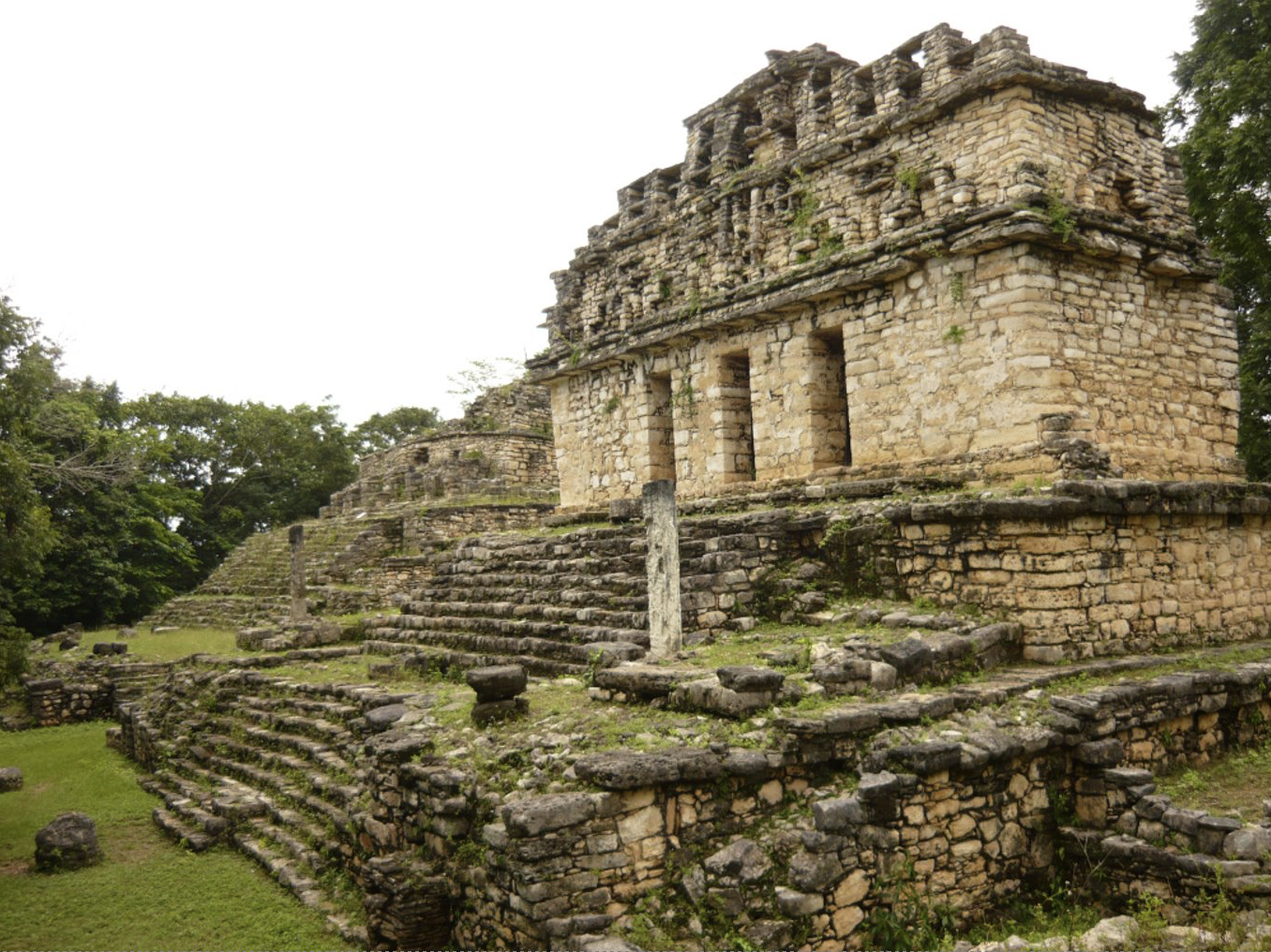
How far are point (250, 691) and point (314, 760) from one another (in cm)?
407

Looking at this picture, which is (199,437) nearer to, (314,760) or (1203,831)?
(314,760)

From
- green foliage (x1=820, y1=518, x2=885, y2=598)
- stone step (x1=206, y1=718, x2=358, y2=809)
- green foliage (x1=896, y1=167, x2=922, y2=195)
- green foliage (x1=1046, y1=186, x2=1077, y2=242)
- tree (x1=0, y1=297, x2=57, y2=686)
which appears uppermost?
green foliage (x1=896, y1=167, x2=922, y2=195)

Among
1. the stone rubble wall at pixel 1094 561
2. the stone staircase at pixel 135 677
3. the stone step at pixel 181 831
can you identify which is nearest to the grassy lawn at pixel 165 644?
the stone staircase at pixel 135 677

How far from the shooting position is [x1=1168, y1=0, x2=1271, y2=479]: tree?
16594mm

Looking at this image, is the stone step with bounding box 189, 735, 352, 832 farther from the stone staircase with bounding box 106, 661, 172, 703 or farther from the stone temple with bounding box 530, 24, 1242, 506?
the stone temple with bounding box 530, 24, 1242, 506

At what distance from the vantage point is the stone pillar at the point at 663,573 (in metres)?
9.08

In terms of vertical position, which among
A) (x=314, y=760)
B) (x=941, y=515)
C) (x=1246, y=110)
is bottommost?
(x=314, y=760)

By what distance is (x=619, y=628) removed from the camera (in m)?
10.1

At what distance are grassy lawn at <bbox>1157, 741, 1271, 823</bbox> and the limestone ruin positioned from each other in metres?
0.20

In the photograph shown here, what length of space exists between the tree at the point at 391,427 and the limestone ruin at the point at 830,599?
32.1 m

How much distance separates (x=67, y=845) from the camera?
9500 mm

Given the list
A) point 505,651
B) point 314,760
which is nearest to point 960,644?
point 505,651

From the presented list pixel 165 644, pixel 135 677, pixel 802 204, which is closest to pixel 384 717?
pixel 802 204

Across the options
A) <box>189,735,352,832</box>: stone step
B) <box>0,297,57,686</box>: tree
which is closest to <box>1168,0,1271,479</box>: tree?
<box>189,735,352,832</box>: stone step
